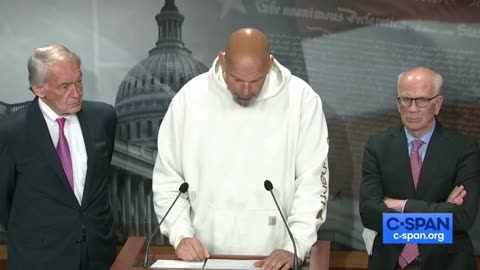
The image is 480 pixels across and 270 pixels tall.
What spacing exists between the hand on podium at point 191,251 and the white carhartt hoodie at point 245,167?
190 mm

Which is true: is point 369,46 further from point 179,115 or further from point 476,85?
point 179,115

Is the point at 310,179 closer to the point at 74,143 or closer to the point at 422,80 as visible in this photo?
the point at 422,80

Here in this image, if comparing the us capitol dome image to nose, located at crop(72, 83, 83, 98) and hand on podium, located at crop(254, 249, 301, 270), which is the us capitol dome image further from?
hand on podium, located at crop(254, 249, 301, 270)

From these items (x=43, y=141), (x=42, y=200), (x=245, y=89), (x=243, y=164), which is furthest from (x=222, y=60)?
(x=42, y=200)

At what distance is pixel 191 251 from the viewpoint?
3377 millimetres

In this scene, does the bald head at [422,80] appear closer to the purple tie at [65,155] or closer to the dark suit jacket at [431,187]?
the dark suit jacket at [431,187]

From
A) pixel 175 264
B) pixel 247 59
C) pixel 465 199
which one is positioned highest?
pixel 247 59

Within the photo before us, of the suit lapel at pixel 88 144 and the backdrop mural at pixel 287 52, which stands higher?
the backdrop mural at pixel 287 52

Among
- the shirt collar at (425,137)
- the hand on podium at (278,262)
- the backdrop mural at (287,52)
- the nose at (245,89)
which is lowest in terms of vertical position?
the hand on podium at (278,262)

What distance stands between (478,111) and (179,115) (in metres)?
2.12

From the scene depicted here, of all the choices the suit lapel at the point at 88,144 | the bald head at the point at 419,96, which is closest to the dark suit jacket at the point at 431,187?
the bald head at the point at 419,96

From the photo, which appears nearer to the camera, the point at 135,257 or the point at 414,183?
the point at 135,257

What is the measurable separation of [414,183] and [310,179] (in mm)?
593

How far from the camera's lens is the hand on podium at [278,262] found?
319 centimetres
